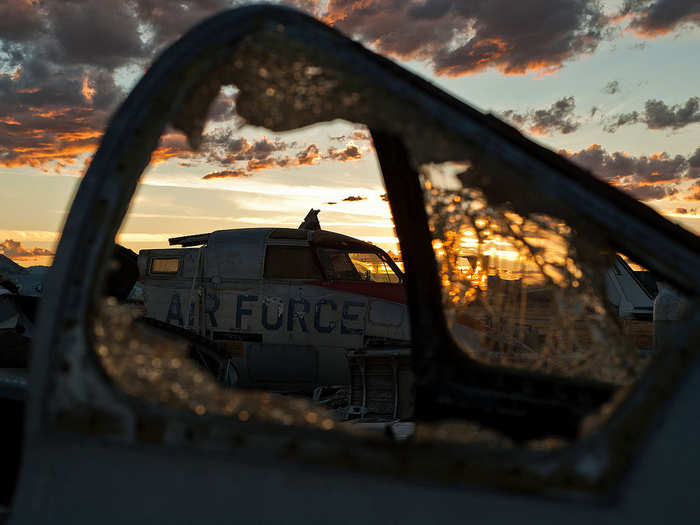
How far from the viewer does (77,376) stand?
41.1 inches

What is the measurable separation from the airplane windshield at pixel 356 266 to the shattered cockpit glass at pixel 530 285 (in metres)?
5.77

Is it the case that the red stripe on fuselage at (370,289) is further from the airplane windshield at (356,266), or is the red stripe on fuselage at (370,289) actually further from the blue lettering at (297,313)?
the blue lettering at (297,313)

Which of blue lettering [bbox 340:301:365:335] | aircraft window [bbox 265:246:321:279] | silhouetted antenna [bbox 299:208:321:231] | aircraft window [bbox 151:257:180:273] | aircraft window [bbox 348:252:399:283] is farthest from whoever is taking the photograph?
silhouetted antenna [bbox 299:208:321:231]

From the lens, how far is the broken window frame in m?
0.95

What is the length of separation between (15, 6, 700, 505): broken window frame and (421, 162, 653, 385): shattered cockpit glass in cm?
58

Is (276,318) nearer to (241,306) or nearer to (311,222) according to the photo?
(241,306)

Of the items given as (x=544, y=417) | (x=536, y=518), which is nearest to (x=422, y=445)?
(x=536, y=518)

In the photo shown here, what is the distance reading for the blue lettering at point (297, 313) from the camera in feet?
25.8

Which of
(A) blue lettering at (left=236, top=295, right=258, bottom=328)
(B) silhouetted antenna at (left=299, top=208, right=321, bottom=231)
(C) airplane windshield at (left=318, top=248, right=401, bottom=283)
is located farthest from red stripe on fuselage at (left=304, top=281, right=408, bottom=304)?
(B) silhouetted antenna at (left=299, top=208, right=321, bottom=231)

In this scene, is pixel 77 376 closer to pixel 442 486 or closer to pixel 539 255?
pixel 442 486

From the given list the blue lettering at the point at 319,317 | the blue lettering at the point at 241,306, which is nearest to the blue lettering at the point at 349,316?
the blue lettering at the point at 319,317

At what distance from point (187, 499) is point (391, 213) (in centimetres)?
134

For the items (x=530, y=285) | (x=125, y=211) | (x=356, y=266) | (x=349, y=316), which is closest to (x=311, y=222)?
(x=356, y=266)

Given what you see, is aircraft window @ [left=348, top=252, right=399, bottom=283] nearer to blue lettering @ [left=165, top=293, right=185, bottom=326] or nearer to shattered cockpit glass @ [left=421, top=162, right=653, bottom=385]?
blue lettering @ [left=165, top=293, right=185, bottom=326]
